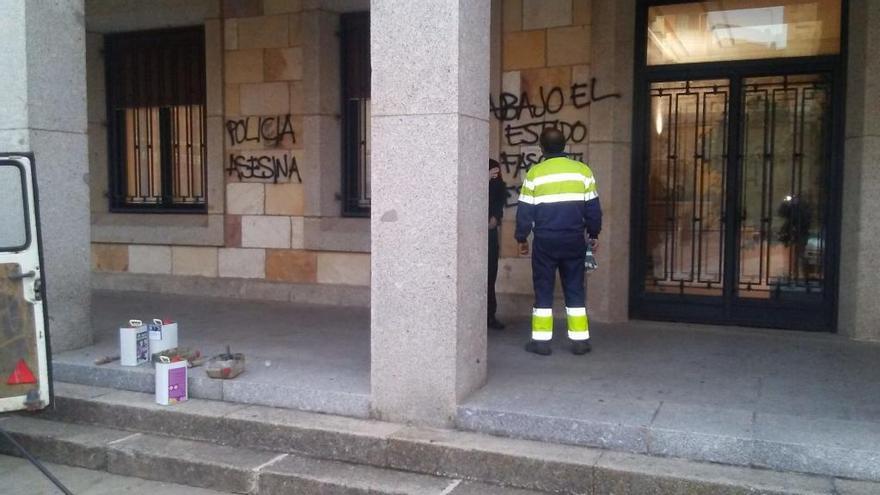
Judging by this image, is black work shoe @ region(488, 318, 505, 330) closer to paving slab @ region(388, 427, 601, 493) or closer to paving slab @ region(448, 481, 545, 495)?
paving slab @ region(388, 427, 601, 493)

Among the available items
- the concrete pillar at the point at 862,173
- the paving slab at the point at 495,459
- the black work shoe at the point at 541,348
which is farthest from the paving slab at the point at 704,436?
the concrete pillar at the point at 862,173

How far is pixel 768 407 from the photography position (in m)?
5.15

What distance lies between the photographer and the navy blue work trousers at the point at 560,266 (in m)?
6.55

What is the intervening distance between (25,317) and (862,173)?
680 centimetres

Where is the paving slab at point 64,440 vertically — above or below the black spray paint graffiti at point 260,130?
below

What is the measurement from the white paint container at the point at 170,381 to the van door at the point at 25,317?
2.84 feet

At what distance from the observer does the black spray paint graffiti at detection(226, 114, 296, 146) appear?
953 cm

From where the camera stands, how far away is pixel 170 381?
5777 millimetres

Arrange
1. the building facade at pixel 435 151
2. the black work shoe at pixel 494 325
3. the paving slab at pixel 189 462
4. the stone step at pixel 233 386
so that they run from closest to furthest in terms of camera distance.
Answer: the paving slab at pixel 189 462
the building facade at pixel 435 151
the stone step at pixel 233 386
the black work shoe at pixel 494 325

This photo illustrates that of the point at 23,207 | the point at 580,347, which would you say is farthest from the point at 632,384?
the point at 23,207

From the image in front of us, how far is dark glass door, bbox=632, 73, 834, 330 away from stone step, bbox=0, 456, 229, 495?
16.4ft

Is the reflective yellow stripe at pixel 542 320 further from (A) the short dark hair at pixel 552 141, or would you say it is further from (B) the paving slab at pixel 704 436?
(B) the paving slab at pixel 704 436

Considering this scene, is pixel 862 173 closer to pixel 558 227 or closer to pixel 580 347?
pixel 558 227

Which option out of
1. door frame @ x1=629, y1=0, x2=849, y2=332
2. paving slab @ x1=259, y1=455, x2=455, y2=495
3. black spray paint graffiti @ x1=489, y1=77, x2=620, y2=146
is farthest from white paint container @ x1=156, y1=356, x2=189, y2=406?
door frame @ x1=629, y1=0, x2=849, y2=332
